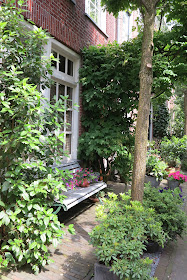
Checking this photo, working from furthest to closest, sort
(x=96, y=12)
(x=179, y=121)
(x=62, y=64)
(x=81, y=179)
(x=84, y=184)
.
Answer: (x=179, y=121) → (x=96, y=12) → (x=62, y=64) → (x=81, y=179) → (x=84, y=184)

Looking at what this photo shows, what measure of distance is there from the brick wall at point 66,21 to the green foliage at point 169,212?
3.53 m

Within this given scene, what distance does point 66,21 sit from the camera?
4.87m

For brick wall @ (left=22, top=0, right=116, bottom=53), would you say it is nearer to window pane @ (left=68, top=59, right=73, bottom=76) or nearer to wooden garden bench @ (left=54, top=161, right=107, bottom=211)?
window pane @ (left=68, top=59, right=73, bottom=76)

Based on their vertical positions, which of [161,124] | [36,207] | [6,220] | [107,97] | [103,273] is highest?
[107,97]

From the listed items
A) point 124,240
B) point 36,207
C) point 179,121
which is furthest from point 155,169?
point 179,121

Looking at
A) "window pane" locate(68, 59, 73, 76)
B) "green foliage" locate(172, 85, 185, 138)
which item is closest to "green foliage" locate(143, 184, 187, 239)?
"window pane" locate(68, 59, 73, 76)

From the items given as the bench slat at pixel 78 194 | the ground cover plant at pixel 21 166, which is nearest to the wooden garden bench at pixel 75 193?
the bench slat at pixel 78 194

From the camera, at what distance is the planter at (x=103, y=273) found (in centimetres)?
226

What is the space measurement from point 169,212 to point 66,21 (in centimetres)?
426

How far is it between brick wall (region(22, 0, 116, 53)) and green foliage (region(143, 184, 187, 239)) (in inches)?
139

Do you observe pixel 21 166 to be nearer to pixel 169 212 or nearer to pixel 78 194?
pixel 78 194

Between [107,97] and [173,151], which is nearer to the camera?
[107,97]

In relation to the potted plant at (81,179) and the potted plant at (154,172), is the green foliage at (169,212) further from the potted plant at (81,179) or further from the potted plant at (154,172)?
the potted plant at (154,172)

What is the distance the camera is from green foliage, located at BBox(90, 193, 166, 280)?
2.17m
